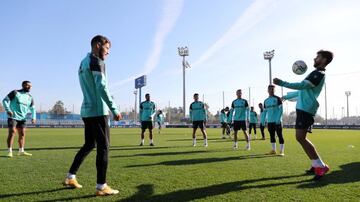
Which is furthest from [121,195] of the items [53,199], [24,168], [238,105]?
[238,105]

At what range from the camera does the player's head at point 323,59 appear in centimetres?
712

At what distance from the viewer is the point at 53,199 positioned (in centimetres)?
507

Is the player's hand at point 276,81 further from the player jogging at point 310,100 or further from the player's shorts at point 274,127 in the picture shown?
the player's shorts at point 274,127

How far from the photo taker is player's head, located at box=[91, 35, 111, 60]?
5.64 metres

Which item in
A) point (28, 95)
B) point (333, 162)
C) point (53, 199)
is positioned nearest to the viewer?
point (53, 199)

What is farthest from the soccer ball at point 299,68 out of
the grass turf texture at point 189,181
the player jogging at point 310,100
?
the grass turf texture at point 189,181

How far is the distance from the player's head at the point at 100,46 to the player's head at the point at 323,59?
410 cm

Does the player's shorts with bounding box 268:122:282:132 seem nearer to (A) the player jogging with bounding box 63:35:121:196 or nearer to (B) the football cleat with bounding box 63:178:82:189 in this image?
(A) the player jogging with bounding box 63:35:121:196

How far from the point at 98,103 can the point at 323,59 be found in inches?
174

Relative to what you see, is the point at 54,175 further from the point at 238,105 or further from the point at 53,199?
the point at 238,105

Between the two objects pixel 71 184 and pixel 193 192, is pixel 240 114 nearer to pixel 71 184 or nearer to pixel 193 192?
pixel 193 192

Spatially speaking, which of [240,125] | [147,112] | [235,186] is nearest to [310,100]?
[235,186]

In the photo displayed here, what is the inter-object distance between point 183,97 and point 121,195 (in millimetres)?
66410

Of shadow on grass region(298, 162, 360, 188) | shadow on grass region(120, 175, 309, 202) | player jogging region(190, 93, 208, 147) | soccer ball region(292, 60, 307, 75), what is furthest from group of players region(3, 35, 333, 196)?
player jogging region(190, 93, 208, 147)
